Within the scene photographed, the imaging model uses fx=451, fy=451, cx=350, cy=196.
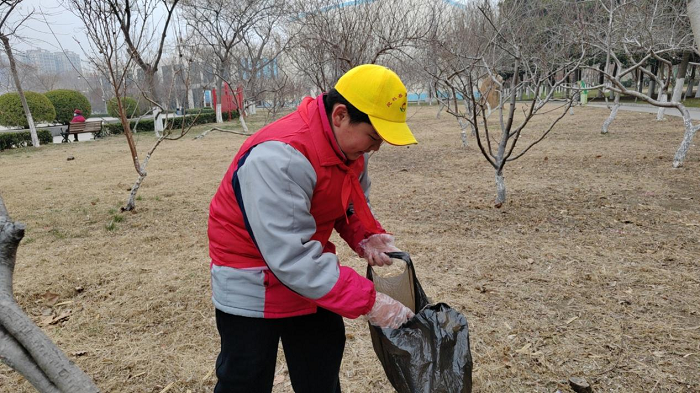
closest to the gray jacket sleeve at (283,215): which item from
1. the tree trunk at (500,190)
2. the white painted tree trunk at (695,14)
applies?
the white painted tree trunk at (695,14)

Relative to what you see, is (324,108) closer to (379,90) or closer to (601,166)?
(379,90)

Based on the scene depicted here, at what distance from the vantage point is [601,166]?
7.16m

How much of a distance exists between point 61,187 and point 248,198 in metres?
7.56

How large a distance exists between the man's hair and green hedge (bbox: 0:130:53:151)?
15.1 meters

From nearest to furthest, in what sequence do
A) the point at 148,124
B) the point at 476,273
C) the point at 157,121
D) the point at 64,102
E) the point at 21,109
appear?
the point at 476,273
the point at 21,109
the point at 157,121
the point at 64,102
the point at 148,124

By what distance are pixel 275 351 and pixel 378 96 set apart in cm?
91

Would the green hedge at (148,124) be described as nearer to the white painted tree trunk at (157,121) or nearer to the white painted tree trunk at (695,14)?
the white painted tree trunk at (157,121)

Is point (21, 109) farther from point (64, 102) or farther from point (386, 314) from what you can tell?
point (386, 314)

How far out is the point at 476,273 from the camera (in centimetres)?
348

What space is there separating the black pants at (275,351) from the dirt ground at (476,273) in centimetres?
68

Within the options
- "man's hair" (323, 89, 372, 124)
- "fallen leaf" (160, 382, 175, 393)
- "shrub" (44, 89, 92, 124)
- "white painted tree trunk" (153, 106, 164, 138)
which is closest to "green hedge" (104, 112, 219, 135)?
"white painted tree trunk" (153, 106, 164, 138)

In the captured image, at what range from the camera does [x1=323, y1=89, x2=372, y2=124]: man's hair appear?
4.33 feet

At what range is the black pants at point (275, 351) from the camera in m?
1.44

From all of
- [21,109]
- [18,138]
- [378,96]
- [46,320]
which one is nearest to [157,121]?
[21,109]
